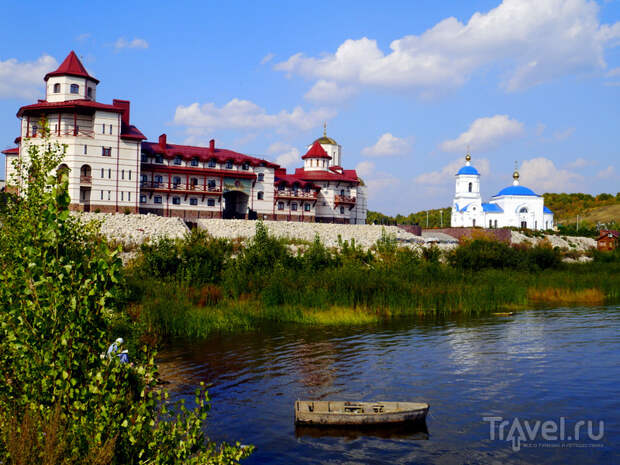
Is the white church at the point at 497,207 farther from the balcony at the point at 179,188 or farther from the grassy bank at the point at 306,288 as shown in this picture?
the grassy bank at the point at 306,288

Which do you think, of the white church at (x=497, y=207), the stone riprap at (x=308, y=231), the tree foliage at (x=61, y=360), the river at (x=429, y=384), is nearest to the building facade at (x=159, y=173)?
the stone riprap at (x=308, y=231)

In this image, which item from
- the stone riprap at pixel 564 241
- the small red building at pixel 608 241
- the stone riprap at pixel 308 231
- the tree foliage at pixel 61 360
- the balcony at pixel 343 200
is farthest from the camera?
the balcony at pixel 343 200

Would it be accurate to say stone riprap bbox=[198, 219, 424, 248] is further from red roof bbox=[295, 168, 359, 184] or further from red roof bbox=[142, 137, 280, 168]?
red roof bbox=[295, 168, 359, 184]

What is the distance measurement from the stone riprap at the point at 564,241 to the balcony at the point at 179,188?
37333mm

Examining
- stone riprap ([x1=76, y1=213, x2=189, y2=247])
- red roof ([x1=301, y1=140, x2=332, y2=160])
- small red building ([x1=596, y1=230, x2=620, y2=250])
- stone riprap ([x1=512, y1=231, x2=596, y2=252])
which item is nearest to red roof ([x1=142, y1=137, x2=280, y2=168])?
red roof ([x1=301, y1=140, x2=332, y2=160])

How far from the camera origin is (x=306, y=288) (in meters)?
29.2

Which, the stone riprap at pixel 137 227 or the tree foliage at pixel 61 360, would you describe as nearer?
the tree foliage at pixel 61 360

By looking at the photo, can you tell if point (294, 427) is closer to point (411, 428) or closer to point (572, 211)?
point (411, 428)

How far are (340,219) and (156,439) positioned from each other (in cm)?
7281

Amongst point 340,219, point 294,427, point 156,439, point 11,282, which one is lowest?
point 294,427

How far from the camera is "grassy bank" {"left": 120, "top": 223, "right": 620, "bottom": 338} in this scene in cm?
2575

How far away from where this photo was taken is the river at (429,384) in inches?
491

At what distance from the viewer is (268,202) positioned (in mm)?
71750

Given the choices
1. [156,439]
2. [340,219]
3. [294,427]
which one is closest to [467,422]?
[294,427]
